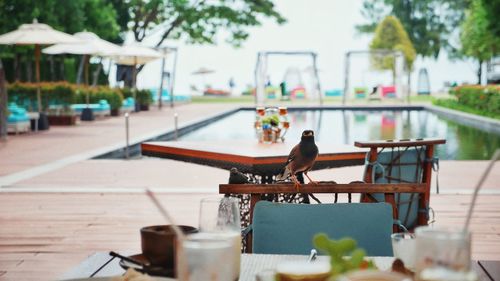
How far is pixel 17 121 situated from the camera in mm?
15586

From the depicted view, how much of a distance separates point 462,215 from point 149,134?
9.35 meters

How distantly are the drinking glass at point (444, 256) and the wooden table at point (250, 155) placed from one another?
3.19 m

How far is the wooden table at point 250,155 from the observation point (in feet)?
15.0

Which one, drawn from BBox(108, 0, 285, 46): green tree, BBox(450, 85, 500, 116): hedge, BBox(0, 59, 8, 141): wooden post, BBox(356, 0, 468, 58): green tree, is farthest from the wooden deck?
BBox(356, 0, 468, 58): green tree

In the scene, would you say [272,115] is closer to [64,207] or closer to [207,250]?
[64,207]

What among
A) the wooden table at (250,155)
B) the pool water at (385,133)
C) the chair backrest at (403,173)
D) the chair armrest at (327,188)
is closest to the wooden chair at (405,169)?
the chair backrest at (403,173)

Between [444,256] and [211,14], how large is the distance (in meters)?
31.0

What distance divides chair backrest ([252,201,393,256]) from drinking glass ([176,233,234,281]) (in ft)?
3.13

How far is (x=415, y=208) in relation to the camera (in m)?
4.16

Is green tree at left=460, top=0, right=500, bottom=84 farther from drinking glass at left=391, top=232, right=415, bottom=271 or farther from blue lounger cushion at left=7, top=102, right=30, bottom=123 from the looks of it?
drinking glass at left=391, top=232, right=415, bottom=271

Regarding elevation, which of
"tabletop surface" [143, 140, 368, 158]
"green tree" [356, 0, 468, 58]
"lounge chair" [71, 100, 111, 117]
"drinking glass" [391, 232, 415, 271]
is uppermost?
"green tree" [356, 0, 468, 58]

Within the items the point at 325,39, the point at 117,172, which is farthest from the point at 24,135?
the point at 325,39

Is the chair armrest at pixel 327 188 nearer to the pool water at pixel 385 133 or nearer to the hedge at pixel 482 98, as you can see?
A: the pool water at pixel 385 133

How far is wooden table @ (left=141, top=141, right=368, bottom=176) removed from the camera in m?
4.56
